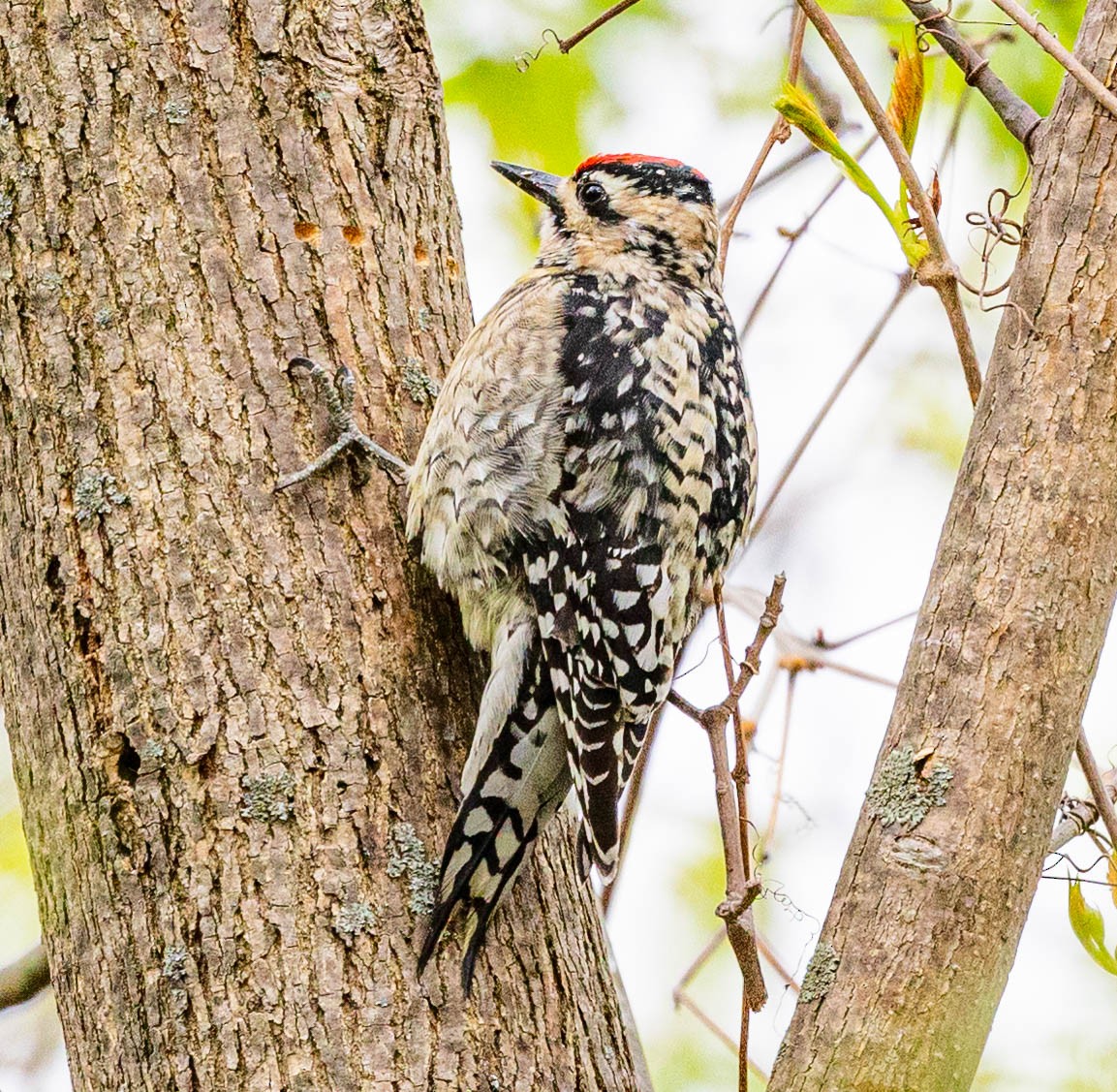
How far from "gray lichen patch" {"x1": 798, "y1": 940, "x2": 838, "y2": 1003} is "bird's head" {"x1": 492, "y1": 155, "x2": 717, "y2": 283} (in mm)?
1701

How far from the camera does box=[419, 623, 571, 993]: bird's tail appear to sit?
79.0 inches

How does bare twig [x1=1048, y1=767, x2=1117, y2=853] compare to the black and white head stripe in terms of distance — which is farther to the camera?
the black and white head stripe

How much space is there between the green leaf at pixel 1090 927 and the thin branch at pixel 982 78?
1102 millimetres

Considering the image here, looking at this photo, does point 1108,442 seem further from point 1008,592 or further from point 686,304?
point 686,304

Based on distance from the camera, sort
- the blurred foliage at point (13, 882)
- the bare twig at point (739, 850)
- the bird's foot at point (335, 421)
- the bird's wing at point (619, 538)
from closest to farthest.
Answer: the bare twig at point (739, 850) < the bird's foot at point (335, 421) < the bird's wing at point (619, 538) < the blurred foliage at point (13, 882)

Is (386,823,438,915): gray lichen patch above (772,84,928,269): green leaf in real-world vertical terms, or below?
below

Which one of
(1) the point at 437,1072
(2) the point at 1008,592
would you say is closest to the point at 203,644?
(1) the point at 437,1072

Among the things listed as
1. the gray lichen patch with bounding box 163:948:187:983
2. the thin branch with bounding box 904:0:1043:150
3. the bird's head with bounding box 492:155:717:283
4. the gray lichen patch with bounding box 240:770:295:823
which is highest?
the bird's head with bounding box 492:155:717:283

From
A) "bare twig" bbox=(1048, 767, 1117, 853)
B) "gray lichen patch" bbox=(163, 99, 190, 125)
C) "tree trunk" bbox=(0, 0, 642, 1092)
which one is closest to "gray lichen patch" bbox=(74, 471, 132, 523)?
"tree trunk" bbox=(0, 0, 642, 1092)

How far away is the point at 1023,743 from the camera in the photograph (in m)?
1.71

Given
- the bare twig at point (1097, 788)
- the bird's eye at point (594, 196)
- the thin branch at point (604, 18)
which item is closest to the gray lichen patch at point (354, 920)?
the bare twig at point (1097, 788)

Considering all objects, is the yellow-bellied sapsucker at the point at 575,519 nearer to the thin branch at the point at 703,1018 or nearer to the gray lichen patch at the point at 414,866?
the gray lichen patch at the point at 414,866

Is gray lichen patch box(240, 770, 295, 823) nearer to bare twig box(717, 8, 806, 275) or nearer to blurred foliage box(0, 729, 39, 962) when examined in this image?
bare twig box(717, 8, 806, 275)

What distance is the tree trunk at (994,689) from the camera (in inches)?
66.1
